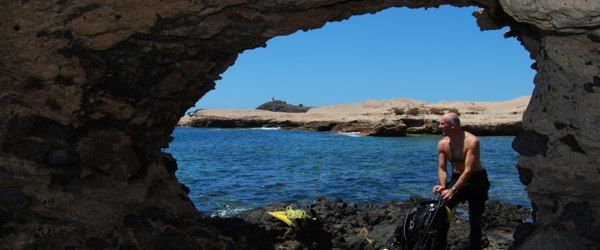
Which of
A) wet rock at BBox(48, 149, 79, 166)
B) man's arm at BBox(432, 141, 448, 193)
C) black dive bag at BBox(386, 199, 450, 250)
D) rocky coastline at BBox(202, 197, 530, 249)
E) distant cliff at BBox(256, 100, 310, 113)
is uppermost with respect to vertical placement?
distant cliff at BBox(256, 100, 310, 113)

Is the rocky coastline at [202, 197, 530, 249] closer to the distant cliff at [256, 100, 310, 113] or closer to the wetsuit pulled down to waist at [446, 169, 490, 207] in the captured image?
the wetsuit pulled down to waist at [446, 169, 490, 207]

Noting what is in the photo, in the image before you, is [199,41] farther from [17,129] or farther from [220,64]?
[17,129]

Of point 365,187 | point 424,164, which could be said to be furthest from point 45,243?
point 424,164

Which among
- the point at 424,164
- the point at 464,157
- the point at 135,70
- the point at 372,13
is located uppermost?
the point at 372,13

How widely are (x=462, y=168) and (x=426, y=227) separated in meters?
1.28

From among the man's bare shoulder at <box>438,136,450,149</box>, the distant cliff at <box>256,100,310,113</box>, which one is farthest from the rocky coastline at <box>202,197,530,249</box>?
the distant cliff at <box>256,100,310,113</box>

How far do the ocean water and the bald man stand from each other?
26.6ft

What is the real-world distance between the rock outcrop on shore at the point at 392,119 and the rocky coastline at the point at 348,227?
2988 centimetres

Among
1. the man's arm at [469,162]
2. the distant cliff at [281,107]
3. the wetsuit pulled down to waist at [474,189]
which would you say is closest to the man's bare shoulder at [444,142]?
the man's arm at [469,162]

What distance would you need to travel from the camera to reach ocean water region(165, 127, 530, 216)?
18.6m

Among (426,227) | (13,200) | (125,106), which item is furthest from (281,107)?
(13,200)

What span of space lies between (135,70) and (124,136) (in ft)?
2.93

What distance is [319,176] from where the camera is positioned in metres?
24.9

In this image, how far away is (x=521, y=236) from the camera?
746 cm
